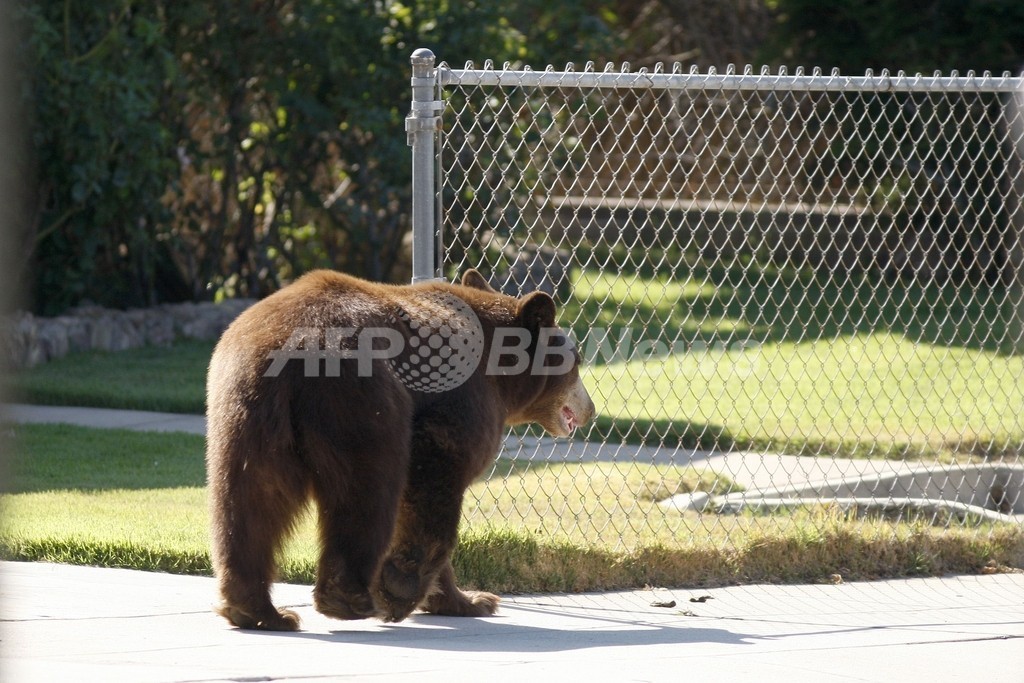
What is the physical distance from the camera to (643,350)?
10.3 meters

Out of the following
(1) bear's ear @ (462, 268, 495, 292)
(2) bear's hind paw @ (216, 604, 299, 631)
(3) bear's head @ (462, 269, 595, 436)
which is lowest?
(2) bear's hind paw @ (216, 604, 299, 631)

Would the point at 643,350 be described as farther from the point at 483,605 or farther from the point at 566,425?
the point at 483,605

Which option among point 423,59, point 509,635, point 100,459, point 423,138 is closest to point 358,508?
point 509,635

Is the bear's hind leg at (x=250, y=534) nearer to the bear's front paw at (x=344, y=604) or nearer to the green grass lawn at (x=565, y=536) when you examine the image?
the bear's front paw at (x=344, y=604)

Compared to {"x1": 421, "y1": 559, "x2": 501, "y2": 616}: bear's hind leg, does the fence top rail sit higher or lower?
higher

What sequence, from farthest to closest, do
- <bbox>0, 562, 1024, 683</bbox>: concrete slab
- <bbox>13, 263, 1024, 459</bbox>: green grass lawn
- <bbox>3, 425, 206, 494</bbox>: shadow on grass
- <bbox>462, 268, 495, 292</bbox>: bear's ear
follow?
<bbox>13, 263, 1024, 459</bbox>: green grass lawn, <bbox>3, 425, 206, 494</bbox>: shadow on grass, <bbox>462, 268, 495, 292</bbox>: bear's ear, <bbox>0, 562, 1024, 683</bbox>: concrete slab

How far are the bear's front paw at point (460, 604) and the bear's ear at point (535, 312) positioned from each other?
3.47 feet

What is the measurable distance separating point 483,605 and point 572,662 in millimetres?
806

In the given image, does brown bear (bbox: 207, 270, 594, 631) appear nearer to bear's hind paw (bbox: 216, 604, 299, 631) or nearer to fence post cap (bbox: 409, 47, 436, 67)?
bear's hind paw (bbox: 216, 604, 299, 631)

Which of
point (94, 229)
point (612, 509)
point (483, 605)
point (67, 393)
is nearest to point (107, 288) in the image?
point (94, 229)

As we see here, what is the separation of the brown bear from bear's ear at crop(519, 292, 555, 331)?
0.27m

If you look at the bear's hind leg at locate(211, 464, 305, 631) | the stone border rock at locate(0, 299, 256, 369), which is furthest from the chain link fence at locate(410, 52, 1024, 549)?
the stone border rock at locate(0, 299, 256, 369)

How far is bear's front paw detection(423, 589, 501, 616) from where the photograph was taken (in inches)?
189

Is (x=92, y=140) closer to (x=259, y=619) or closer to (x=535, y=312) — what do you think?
(x=535, y=312)
